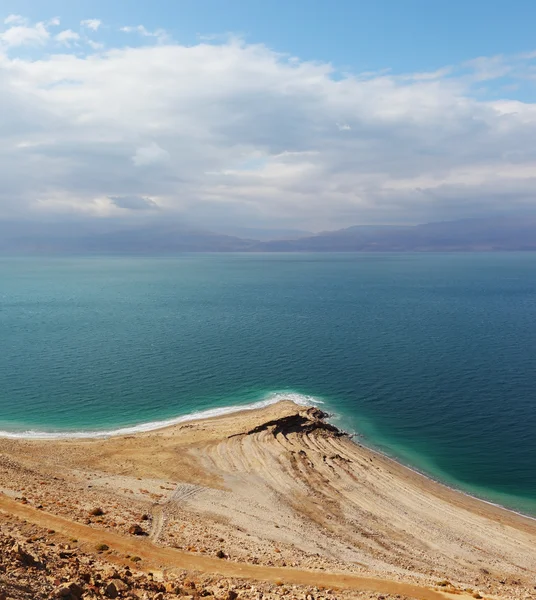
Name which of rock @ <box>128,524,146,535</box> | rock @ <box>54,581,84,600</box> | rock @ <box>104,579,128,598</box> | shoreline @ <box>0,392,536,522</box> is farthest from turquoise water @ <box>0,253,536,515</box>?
rock @ <box>54,581,84,600</box>

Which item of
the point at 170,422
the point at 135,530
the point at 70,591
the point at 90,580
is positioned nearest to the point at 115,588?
the point at 90,580

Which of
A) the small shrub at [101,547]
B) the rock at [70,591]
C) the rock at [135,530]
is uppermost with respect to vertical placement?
the rock at [70,591]

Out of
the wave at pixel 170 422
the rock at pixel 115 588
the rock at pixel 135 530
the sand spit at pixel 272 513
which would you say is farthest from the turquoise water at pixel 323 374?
the rock at pixel 115 588

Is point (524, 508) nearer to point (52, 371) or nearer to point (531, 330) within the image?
point (52, 371)

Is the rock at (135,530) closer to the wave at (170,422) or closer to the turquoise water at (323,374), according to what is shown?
the wave at (170,422)

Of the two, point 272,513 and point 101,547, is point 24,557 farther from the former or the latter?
point 272,513
